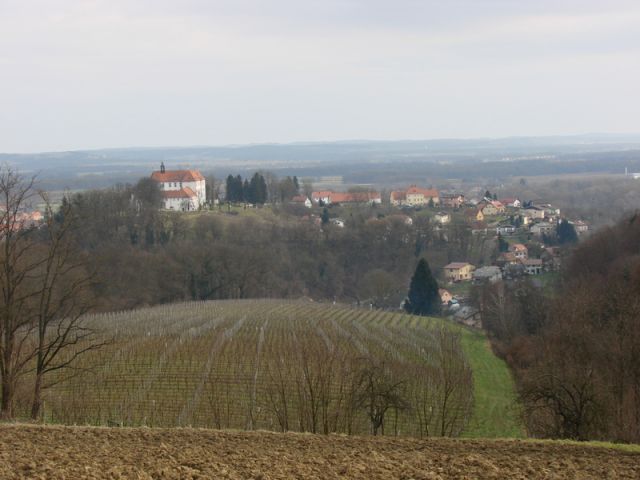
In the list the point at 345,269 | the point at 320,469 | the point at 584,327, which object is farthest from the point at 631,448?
the point at 345,269

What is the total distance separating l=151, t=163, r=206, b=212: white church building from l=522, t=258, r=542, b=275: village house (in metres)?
38.5

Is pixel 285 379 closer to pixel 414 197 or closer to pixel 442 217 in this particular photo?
pixel 442 217

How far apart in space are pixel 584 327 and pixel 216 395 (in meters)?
13.3

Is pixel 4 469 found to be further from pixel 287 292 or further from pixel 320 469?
pixel 287 292

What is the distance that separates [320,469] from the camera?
1273cm

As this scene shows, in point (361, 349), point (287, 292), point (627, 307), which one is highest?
point (627, 307)

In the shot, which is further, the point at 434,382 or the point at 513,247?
the point at 513,247

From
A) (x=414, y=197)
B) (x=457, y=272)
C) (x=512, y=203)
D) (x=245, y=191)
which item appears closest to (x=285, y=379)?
(x=457, y=272)

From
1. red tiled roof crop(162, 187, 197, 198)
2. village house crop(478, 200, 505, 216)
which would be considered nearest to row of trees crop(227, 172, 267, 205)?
red tiled roof crop(162, 187, 197, 198)

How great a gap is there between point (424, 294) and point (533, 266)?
19.2 m

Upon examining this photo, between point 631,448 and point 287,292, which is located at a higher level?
point 631,448

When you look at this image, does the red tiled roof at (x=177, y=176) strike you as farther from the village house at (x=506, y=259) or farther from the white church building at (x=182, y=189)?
the village house at (x=506, y=259)

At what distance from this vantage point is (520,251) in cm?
8606

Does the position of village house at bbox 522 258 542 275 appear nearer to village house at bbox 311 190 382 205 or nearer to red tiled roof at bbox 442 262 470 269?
red tiled roof at bbox 442 262 470 269
